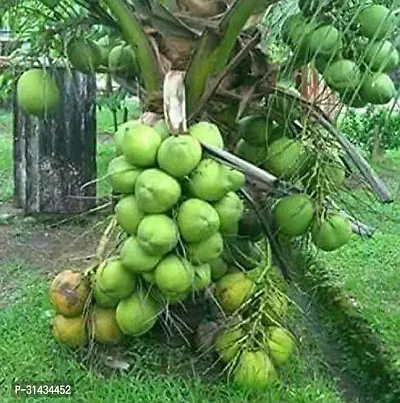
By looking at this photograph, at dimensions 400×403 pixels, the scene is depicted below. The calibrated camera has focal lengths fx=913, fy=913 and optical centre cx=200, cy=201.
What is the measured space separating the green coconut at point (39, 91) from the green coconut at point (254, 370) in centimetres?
90

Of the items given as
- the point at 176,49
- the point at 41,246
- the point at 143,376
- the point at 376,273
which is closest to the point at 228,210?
the point at 176,49

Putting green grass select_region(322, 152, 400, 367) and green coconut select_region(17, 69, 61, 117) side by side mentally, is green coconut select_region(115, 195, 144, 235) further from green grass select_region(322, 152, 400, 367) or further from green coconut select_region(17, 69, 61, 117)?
green grass select_region(322, 152, 400, 367)

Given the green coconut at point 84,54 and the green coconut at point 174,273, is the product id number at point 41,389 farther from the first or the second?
the green coconut at point 84,54

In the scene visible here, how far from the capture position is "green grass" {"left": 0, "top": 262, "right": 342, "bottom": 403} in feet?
8.12

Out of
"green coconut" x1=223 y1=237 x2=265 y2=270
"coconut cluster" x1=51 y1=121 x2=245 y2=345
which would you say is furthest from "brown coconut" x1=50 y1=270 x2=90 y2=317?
"green coconut" x1=223 y1=237 x2=265 y2=270

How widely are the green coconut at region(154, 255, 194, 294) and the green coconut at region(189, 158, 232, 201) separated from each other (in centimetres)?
17

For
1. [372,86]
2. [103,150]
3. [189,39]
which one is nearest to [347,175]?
[372,86]

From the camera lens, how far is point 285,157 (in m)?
2.51

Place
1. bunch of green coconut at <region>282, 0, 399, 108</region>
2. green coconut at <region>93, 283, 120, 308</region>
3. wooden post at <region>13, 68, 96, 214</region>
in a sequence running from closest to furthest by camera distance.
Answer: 1. bunch of green coconut at <region>282, 0, 399, 108</region>
2. green coconut at <region>93, 283, 120, 308</region>
3. wooden post at <region>13, 68, 96, 214</region>

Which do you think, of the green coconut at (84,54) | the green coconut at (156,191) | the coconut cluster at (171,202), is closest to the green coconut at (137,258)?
the coconut cluster at (171,202)

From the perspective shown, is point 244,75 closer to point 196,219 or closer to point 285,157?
point 285,157

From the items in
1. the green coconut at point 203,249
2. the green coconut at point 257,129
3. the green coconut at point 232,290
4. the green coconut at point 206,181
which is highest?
the green coconut at point 206,181

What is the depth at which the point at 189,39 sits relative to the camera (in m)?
2.47

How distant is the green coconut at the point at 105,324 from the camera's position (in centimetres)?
254
